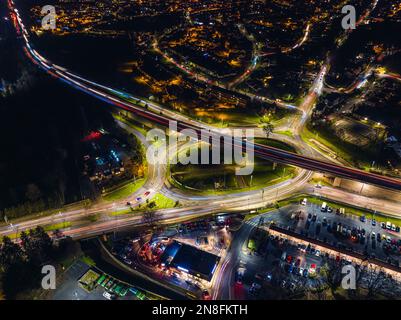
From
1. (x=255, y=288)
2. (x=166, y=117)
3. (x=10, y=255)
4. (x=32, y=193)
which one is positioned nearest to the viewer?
(x=255, y=288)

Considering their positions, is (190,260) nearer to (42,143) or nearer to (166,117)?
(42,143)

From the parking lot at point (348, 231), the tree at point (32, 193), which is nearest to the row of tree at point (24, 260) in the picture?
the tree at point (32, 193)

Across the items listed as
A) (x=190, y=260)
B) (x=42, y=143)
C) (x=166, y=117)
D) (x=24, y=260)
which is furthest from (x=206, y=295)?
(x=166, y=117)

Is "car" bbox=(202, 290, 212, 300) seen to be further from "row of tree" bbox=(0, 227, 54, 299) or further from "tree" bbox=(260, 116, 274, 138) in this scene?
"tree" bbox=(260, 116, 274, 138)

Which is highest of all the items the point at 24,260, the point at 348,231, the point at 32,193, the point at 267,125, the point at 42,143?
the point at 267,125

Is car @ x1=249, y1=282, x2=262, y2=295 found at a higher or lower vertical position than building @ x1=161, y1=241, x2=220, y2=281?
lower

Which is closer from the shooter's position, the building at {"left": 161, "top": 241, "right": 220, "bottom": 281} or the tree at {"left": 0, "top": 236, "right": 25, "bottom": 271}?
the building at {"left": 161, "top": 241, "right": 220, "bottom": 281}

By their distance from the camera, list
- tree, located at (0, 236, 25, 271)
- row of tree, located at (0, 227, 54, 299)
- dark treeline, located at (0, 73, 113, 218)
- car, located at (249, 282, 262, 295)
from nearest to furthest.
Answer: car, located at (249, 282, 262, 295) → row of tree, located at (0, 227, 54, 299) → tree, located at (0, 236, 25, 271) → dark treeline, located at (0, 73, 113, 218)

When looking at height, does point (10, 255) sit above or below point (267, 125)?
below

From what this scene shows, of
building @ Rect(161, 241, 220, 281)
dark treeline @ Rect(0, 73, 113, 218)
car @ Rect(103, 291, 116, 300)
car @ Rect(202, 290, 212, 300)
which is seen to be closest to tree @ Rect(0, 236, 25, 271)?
dark treeline @ Rect(0, 73, 113, 218)

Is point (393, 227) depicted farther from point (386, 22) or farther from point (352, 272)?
point (386, 22)

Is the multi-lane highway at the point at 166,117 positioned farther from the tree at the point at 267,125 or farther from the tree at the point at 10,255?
the tree at the point at 10,255

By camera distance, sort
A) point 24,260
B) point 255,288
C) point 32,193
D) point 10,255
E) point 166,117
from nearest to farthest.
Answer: point 255,288 → point 10,255 → point 24,260 → point 32,193 → point 166,117

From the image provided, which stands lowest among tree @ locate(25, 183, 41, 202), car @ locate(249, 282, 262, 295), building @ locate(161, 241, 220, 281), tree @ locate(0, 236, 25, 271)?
car @ locate(249, 282, 262, 295)
